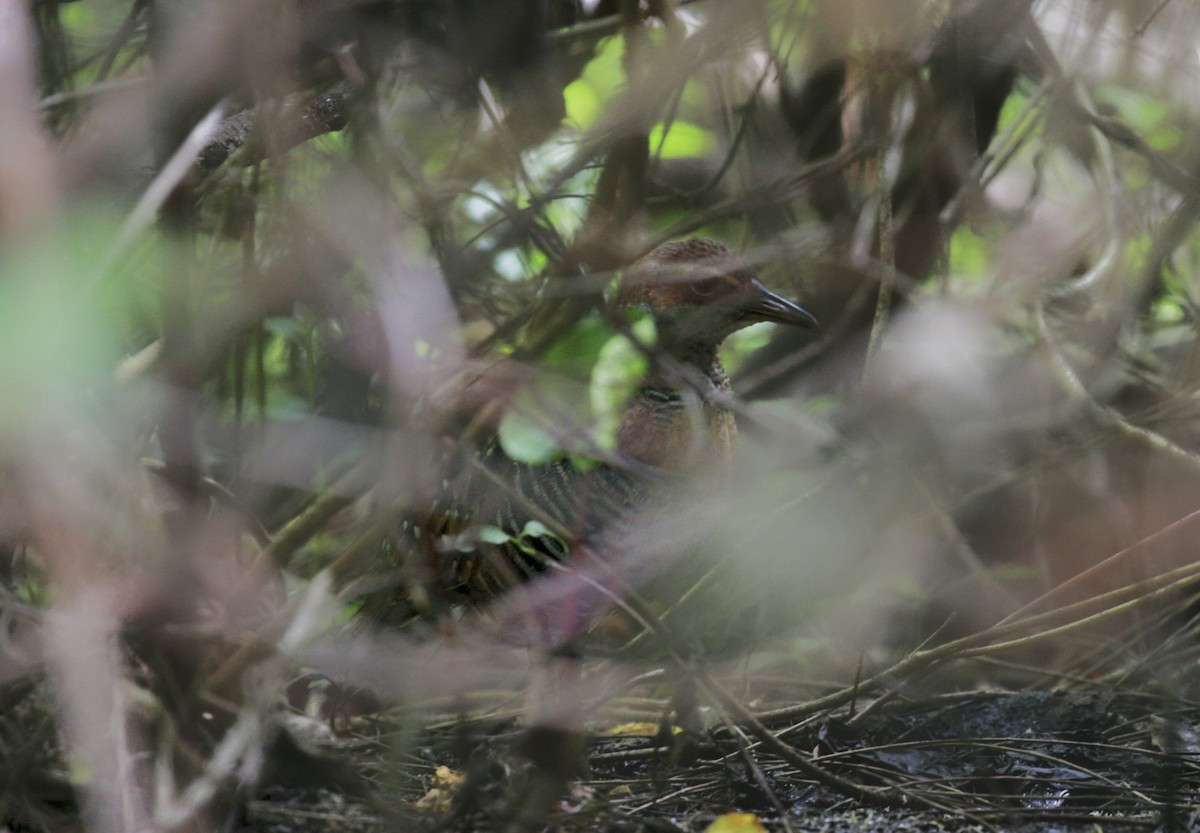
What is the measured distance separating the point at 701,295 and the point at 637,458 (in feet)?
1.28

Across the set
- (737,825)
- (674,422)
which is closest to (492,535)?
(674,422)

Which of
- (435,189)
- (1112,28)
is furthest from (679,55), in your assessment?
(1112,28)

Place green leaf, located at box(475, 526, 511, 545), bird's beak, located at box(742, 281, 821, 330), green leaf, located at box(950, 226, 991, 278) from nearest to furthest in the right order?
green leaf, located at box(475, 526, 511, 545), bird's beak, located at box(742, 281, 821, 330), green leaf, located at box(950, 226, 991, 278)

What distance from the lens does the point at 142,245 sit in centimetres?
189

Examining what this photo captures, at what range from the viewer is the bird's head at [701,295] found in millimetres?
2193

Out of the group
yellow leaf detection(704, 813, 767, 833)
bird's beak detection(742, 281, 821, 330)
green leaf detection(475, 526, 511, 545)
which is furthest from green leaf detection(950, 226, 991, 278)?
yellow leaf detection(704, 813, 767, 833)

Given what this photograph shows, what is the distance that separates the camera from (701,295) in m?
2.20

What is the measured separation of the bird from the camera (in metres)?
2.03

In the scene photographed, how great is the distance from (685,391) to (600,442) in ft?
0.91

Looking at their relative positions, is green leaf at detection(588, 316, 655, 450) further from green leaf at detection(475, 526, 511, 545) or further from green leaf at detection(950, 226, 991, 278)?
green leaf at detection(950, 226, 991, 278)

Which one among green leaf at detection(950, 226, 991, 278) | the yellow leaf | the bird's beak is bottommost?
the yellow leaf

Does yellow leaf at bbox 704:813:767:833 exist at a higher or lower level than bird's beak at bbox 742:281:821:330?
lower

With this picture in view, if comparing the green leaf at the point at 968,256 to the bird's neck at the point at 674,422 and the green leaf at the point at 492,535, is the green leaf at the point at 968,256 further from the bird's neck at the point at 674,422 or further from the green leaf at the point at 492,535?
the green leaf at the point at 492,535

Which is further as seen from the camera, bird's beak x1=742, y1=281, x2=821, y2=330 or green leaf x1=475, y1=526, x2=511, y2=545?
bird's beak x1=742, y1=281, x2=821, y2=330
